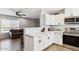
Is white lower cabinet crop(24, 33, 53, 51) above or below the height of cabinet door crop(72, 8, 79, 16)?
below

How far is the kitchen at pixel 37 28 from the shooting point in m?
1.54

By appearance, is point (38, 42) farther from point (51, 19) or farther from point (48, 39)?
point (51, 19)

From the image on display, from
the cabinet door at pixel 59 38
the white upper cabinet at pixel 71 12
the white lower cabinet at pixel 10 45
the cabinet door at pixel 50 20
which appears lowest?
the white lower cabinet at pixel 10 45

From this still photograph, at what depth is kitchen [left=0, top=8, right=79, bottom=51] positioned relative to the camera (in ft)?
5.05

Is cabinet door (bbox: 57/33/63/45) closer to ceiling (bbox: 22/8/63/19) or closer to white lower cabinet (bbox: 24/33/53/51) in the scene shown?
white lower cabinet (bbox: 24/33/53/51)

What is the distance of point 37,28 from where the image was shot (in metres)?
1.58

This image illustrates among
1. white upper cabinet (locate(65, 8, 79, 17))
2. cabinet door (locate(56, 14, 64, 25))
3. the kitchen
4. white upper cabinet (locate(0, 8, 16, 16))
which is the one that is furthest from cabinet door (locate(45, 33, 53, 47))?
white upper cabinet (locate(0, 8, 16, 16))

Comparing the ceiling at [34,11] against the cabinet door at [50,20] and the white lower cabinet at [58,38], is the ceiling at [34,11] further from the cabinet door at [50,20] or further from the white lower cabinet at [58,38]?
the white lower cabinet at [58,38]

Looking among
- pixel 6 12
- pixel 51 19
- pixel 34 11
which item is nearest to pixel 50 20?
pixel 51 19

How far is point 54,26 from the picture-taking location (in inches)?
63.7

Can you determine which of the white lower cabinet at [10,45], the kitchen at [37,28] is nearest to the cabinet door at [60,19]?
the kitchen at [37,28]
